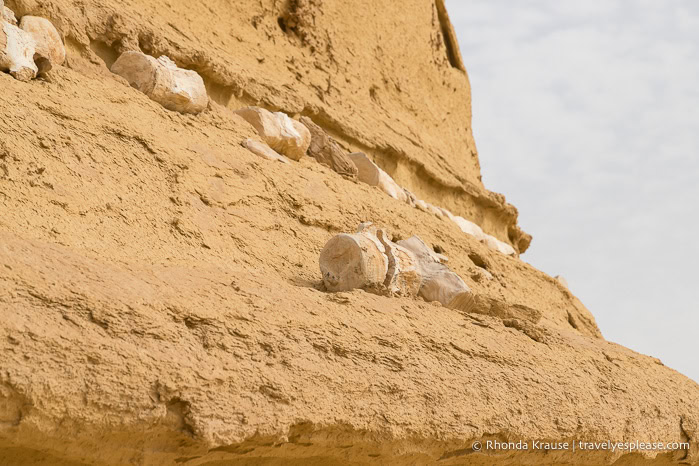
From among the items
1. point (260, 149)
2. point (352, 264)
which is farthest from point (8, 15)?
point (352, 264)

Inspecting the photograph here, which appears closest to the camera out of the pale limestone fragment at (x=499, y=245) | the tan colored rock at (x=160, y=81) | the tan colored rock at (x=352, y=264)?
the tan colored rock at (x=352, y=264)

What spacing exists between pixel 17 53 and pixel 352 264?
1239 mm

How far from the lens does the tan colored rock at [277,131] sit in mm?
3406

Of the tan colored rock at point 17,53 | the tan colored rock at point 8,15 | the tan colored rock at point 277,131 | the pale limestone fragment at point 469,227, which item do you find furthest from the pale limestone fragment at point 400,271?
the pale limestone fragment at point 469,227

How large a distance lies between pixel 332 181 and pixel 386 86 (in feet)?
6.98

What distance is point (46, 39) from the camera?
2.71 meters

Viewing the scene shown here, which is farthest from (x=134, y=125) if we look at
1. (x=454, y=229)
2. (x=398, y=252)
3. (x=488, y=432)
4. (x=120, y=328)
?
(x=454, y=229)

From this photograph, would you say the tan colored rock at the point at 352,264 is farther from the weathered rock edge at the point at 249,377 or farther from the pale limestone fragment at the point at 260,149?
the pale limestone fragment at the point at 260,149

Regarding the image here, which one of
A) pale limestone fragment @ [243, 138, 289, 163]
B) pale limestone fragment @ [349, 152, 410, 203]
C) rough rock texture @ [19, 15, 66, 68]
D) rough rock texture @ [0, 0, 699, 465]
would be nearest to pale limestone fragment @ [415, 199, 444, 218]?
pale limestone fragment @ [349, 152, 410, 203]

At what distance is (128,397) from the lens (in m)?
1.54

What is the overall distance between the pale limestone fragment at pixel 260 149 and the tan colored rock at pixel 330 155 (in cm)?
47

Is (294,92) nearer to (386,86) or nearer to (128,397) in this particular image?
(386,86)

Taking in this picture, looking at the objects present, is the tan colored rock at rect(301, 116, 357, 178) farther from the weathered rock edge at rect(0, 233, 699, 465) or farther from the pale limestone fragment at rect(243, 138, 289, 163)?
the weathered rock edge at rect(0, 233, 699, 465)

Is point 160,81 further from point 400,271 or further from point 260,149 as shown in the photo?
point 400,271
